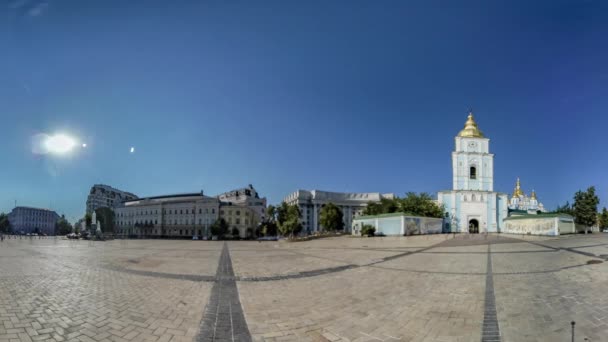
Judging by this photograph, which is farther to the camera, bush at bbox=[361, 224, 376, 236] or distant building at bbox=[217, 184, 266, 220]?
distant building at bbox=[217, 184, 266, 220]

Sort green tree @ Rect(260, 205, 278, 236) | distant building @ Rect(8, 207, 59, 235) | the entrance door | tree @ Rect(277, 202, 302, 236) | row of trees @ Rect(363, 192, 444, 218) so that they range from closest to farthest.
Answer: tree @ Rect(277, 202, 302, 236), row of trees @ Rect(363, 192, 444, 218), the entrance door, green tree @ Rect(260, 205, 278, 236), distant building @ Rect(8, 207, 59, 235)

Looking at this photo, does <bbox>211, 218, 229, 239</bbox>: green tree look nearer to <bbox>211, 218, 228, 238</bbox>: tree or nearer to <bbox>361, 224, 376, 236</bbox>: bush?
<bbox>211, 218, 228, 238</bbox>: tree

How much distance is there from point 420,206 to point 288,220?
23.6 m

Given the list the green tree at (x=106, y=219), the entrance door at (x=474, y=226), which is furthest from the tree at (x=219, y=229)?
the entrance door at (x=474, y=226)

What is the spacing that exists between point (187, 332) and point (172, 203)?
300 ft

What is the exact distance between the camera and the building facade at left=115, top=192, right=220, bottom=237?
277 feet

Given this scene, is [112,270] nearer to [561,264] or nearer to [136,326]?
[136,326]

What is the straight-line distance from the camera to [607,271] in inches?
426

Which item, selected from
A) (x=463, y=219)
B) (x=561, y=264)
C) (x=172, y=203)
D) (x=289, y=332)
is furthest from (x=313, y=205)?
(x=289, y=332)

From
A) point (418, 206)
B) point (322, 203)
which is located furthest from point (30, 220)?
point (418, 206)

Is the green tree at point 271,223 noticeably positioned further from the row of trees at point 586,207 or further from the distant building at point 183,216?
the row of trees at point 586,207

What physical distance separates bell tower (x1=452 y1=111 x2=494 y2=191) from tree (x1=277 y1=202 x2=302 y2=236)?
107ft

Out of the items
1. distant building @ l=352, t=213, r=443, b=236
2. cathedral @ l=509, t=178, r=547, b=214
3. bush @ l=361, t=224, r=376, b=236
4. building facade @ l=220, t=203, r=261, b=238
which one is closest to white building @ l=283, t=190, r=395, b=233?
building facade @ l=220, t=203, r=261, b=238

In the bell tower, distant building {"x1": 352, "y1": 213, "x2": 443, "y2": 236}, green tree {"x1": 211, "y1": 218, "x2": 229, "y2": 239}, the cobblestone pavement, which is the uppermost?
the bell tower
